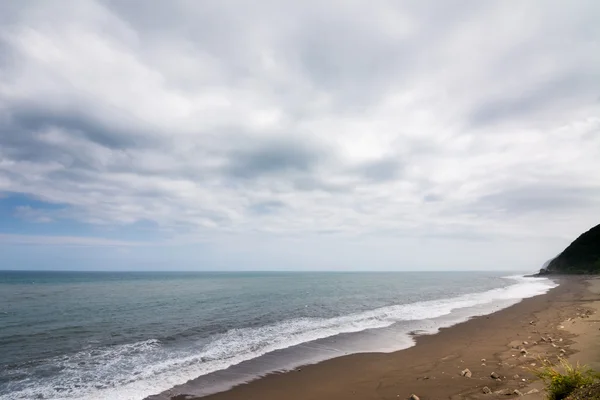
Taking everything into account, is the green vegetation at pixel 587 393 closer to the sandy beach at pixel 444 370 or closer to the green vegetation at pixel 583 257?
the sandy beach at pixel 444 370

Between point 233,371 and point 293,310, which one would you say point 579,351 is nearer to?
point 233,371

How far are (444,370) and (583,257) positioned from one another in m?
93.7

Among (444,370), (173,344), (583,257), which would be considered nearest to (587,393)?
(444,370)

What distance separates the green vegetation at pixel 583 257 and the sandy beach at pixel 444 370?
2907 inches

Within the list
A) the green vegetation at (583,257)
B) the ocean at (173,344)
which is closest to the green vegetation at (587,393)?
the ocean at (173,344)

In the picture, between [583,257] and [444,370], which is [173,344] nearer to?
[444,370]

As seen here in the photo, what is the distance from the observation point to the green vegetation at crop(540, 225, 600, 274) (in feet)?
232

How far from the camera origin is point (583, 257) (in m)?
77.1

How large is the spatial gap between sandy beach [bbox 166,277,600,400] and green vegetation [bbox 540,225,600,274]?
242ft

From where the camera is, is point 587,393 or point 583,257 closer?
point 587,393

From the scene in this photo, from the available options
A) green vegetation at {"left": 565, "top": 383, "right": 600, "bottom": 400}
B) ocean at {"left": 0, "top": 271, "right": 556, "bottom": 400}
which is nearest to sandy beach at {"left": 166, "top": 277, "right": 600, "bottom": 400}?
ocean at {"left": 0, "top": 271, "right": 556, "bottom": 400}

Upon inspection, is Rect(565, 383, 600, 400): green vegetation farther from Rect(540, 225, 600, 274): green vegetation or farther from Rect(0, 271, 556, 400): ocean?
Rect(540, 225, 600, 274): green vegetation

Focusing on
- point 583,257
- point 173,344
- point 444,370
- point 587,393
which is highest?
point 583,257

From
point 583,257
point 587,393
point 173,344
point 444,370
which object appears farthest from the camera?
point 583,257
